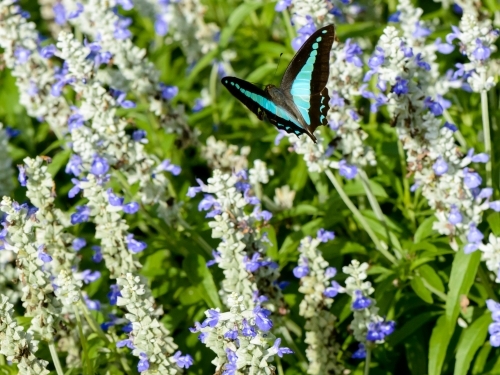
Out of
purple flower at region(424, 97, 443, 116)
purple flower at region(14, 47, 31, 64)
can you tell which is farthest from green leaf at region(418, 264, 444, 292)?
purple flower at region(14, 47, 31, 64)

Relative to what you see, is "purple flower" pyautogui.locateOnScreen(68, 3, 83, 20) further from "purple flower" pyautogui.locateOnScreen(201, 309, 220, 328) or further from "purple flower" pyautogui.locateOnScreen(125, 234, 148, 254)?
"purple flower" pyautogui.locateOnScreen(201, 309, 220, 328)

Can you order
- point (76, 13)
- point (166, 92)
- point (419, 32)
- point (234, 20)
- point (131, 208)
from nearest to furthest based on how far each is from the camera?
point (131, 208) < point (419, 32) < point (166, 92) < point (76, 13) < point (234, 20)

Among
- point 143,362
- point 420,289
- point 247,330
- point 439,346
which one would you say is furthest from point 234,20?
point 247,330

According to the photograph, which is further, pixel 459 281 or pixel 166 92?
pixel 166 92

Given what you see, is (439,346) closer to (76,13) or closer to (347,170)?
(347,170)

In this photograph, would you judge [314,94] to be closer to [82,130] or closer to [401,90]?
[401,90]

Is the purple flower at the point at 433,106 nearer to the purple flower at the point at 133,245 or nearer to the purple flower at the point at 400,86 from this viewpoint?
the purple flower at the point at 400,86
